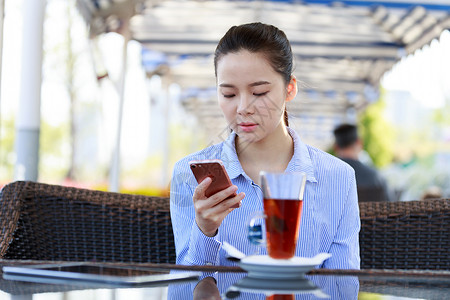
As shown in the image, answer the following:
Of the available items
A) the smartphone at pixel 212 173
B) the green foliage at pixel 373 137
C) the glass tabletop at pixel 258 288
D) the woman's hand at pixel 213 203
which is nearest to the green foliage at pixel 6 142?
the green foliage at pixel 373 137

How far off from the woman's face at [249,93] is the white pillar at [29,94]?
134cm

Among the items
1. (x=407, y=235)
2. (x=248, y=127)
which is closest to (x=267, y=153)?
(x=248, y=127)

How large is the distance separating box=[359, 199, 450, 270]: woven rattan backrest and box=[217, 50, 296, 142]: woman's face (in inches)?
17.3

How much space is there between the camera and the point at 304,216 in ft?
6.44

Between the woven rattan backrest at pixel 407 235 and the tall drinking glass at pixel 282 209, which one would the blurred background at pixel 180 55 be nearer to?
the woven rattan backrest at pixel 407 235

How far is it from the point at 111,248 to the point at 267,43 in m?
0.85

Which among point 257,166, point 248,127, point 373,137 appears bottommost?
point 373,137

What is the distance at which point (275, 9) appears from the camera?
7.41 m

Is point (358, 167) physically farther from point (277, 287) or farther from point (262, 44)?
point (277, 287)

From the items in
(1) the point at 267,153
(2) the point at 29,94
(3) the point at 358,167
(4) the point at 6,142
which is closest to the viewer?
(1) the point at 267,153

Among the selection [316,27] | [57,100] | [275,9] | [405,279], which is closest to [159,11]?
[275,9]

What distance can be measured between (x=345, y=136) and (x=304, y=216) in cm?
401

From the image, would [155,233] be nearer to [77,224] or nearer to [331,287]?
[77,224]

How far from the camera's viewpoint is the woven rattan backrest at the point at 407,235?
207cm
